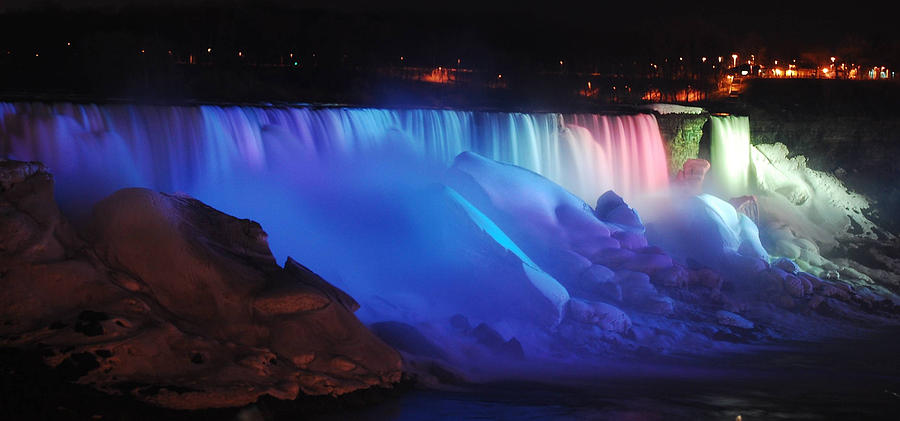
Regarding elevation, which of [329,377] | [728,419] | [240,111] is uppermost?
[240,111]

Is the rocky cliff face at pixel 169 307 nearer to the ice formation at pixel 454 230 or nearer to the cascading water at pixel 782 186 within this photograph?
the ice formation at pixel 454 230

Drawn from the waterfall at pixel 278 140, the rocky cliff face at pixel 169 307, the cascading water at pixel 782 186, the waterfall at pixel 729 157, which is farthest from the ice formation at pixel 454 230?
the waterfall at pixel 729 157

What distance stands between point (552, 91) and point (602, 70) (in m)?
7.97

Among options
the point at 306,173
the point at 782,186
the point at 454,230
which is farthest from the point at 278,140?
the point at 782,186

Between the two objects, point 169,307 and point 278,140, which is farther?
point 278,140

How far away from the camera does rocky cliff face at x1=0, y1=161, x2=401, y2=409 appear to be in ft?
33.6

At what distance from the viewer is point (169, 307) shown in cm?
1150

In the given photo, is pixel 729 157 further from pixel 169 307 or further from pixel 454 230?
pixel 169 307

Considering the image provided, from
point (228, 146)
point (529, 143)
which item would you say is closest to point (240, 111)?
point (228, 146)

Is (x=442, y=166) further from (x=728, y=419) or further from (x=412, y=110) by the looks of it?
(x=728, y=419)

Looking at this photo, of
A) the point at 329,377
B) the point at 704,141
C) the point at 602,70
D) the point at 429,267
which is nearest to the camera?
the point at 329,377

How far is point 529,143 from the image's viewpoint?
24719 millimetres

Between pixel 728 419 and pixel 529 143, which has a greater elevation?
pixel 529 143

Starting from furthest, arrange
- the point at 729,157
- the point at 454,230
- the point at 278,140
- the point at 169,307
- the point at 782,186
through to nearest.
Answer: the point at 782,186, the point at 729,157, the point at 278,140, the point at 454,230, the point at 169,307
